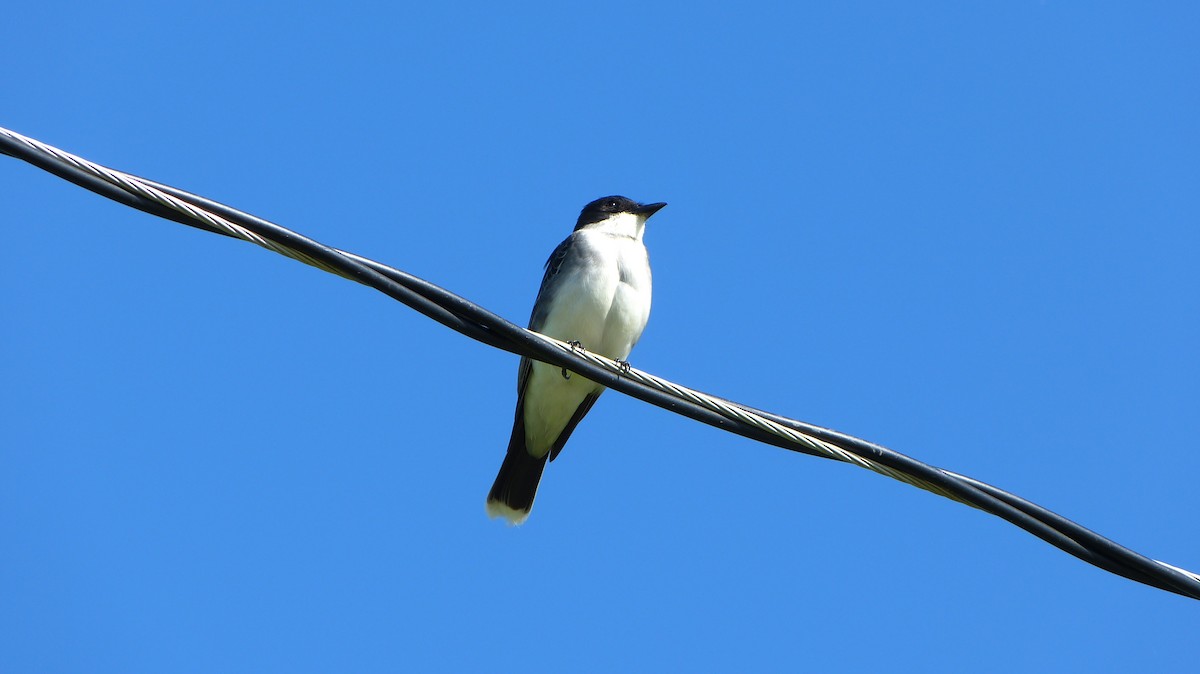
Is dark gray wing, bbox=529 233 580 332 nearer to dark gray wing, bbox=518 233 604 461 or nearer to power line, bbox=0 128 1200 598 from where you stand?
dark gray wing, bbox=518 233 604 461

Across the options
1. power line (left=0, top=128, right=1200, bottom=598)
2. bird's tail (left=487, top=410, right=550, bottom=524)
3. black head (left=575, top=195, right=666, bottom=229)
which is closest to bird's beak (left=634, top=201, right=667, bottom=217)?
black head (left=575, top=195, right=666, bottom=229)

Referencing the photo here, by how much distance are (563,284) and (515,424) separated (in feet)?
3.11

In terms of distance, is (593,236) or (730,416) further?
(593,236)

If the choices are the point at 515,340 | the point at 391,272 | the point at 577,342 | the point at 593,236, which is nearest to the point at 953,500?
the point at 515,340

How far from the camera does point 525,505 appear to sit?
7.16 meters

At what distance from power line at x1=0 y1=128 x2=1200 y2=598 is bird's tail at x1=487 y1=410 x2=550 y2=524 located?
3.62 metres

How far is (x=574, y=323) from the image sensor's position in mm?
6645

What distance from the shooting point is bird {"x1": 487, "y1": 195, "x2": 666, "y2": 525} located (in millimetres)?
6652

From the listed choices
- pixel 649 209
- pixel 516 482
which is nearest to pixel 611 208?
pixel 649 209

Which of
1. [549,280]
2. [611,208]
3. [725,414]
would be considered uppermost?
[611,208]

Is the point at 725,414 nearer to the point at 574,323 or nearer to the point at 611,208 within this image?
the point at 574,323

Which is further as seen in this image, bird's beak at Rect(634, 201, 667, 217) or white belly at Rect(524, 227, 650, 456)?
bird's beak at Rect(634, 201, 667, 217)

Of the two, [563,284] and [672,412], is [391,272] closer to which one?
[672,412]

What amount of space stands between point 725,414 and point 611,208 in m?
4.22
